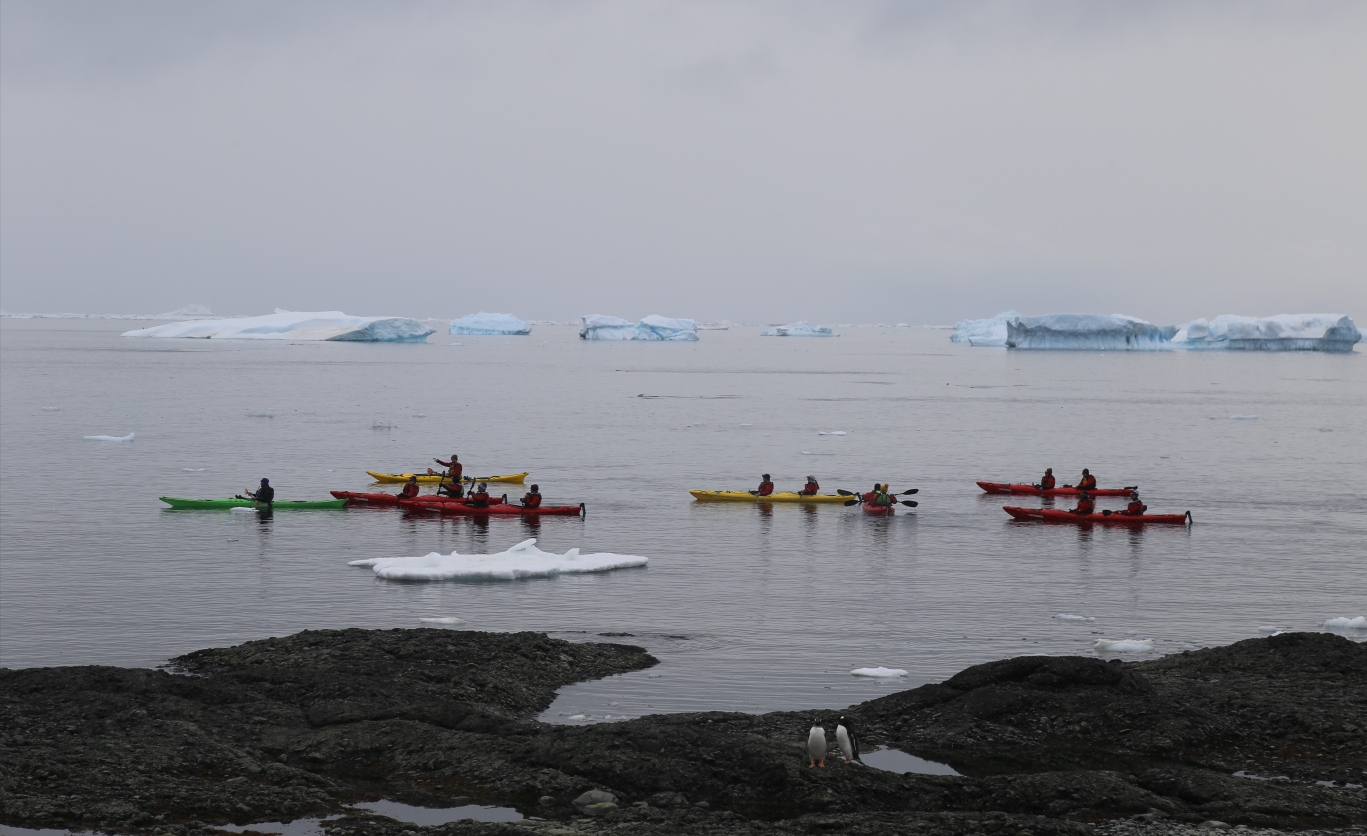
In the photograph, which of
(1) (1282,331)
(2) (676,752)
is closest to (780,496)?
(2) (676,752)

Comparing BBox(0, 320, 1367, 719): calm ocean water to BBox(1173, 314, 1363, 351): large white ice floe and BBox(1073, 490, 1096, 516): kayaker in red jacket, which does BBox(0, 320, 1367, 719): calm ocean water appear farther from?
BBox(1173, 314, 1363, 351): large white ice floe

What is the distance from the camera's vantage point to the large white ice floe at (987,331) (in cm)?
17488

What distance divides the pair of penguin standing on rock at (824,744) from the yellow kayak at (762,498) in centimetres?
2257

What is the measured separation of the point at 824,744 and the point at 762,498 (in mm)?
23918

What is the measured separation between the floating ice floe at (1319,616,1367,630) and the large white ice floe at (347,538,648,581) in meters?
12.2

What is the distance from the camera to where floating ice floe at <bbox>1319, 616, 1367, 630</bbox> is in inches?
806

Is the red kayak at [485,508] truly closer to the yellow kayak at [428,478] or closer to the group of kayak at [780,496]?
the yellow kayak at [428,478]

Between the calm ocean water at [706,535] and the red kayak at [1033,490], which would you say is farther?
the red kayak at [1033,490]

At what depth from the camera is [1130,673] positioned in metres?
15.0

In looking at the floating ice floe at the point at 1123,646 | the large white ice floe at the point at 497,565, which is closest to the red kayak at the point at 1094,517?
the large white ice floe at the point at 497,565

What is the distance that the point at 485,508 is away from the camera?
32.6 meters

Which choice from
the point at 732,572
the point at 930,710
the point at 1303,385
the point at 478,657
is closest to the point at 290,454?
the point at 732,572

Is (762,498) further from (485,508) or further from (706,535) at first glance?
(485,508)

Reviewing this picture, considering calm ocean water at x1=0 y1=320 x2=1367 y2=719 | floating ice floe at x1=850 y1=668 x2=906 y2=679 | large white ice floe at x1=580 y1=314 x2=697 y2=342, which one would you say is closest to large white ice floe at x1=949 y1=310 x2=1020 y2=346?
large white ice floe at x1=580 y1=314 x2=697 y2=342
